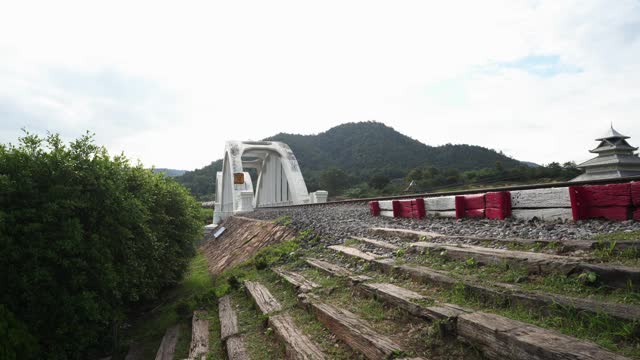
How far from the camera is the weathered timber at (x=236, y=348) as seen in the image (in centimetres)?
331

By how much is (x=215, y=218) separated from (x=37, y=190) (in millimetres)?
22414

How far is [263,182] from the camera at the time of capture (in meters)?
34.0

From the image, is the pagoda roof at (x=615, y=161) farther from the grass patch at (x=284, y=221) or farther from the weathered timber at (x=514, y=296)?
the weathered timber at (x=514, y=296)

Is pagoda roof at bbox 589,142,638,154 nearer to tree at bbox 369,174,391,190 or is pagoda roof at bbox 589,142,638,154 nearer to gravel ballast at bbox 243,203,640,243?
gravel ballast at bbox 243,203,640,243

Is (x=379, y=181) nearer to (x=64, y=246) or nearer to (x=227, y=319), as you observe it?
(x=227, y=319)

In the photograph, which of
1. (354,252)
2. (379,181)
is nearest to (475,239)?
(354,252)

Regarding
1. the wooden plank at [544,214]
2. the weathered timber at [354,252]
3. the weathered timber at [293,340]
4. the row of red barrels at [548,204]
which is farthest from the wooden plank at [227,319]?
the wooden plank at [544,214]

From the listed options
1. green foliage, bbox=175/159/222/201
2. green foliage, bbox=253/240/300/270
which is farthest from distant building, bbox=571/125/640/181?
green foliage, bbox=175/159/222/201

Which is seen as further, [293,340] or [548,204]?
[548,204]

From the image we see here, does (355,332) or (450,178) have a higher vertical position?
(450,178)


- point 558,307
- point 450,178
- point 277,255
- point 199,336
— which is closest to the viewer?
point 558,307

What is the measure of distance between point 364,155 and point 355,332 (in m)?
60.6

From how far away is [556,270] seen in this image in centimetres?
276

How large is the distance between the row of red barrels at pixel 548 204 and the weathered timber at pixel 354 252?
2.00 meters
